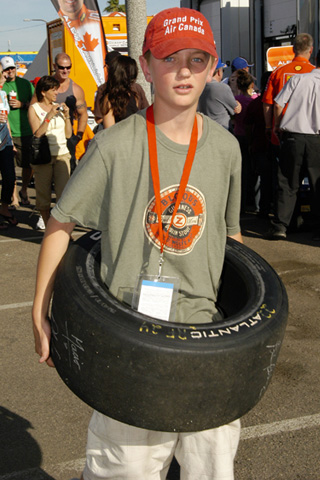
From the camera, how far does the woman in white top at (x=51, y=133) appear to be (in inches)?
294

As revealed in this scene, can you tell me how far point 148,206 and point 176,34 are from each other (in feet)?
1.86

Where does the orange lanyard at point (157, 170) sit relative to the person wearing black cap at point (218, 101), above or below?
above

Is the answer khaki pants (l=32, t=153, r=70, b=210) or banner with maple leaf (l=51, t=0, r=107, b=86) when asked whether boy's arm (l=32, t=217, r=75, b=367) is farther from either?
banner with maple leaf (l=51, t=0, r=107, b=86)

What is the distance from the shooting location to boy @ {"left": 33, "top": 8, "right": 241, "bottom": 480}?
6.24 ft

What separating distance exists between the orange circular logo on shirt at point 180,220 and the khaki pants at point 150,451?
63 cm

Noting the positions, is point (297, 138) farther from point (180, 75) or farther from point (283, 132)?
point (180, 75)

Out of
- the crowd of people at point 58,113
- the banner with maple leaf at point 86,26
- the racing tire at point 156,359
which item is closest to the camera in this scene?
the racing tire at point 156,359

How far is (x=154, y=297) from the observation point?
191cm

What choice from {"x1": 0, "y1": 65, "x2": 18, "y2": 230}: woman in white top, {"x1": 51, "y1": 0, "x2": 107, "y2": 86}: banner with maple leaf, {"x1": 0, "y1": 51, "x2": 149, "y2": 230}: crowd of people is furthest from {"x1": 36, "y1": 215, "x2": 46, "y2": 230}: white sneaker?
{"x1": 51, "y1": 0, "x2": 107, "y2": 86}: banner with maple leaf

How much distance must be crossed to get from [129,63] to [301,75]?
2.30 meters

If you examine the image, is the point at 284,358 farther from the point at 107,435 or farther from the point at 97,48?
the point at 97,48

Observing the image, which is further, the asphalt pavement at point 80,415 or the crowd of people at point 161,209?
the asphalt pavement at point 80,415

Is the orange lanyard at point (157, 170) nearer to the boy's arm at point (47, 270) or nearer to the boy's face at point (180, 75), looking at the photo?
the boy's face at point (180, 75)

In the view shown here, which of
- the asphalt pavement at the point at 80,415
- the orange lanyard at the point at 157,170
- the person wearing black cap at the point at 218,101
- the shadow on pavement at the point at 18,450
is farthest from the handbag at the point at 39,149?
the orange lanyard at the point at 157,170
